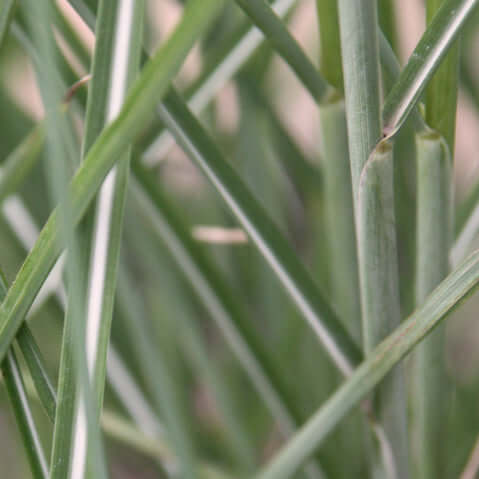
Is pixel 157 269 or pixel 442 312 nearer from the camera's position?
pixel 442 312

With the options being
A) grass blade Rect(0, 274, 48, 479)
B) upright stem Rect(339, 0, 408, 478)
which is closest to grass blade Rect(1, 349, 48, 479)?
grass blade Rect(0, 274, 48, 479)

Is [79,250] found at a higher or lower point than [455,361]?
higher

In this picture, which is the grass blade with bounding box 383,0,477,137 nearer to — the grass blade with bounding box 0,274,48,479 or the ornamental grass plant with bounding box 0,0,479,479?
the ornamental grass plant with bounding box 0,0,479,479

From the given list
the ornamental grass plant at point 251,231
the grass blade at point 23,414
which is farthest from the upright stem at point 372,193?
the grass blade at point 23,414

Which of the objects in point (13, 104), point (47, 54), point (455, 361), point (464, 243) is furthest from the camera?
point (455, 361)

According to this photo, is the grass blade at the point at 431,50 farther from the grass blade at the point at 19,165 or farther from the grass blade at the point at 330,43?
the grass blade at the point at 19,165

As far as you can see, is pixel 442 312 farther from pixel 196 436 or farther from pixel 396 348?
pixel 196 436

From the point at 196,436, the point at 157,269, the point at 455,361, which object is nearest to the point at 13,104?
the point at 157,269
